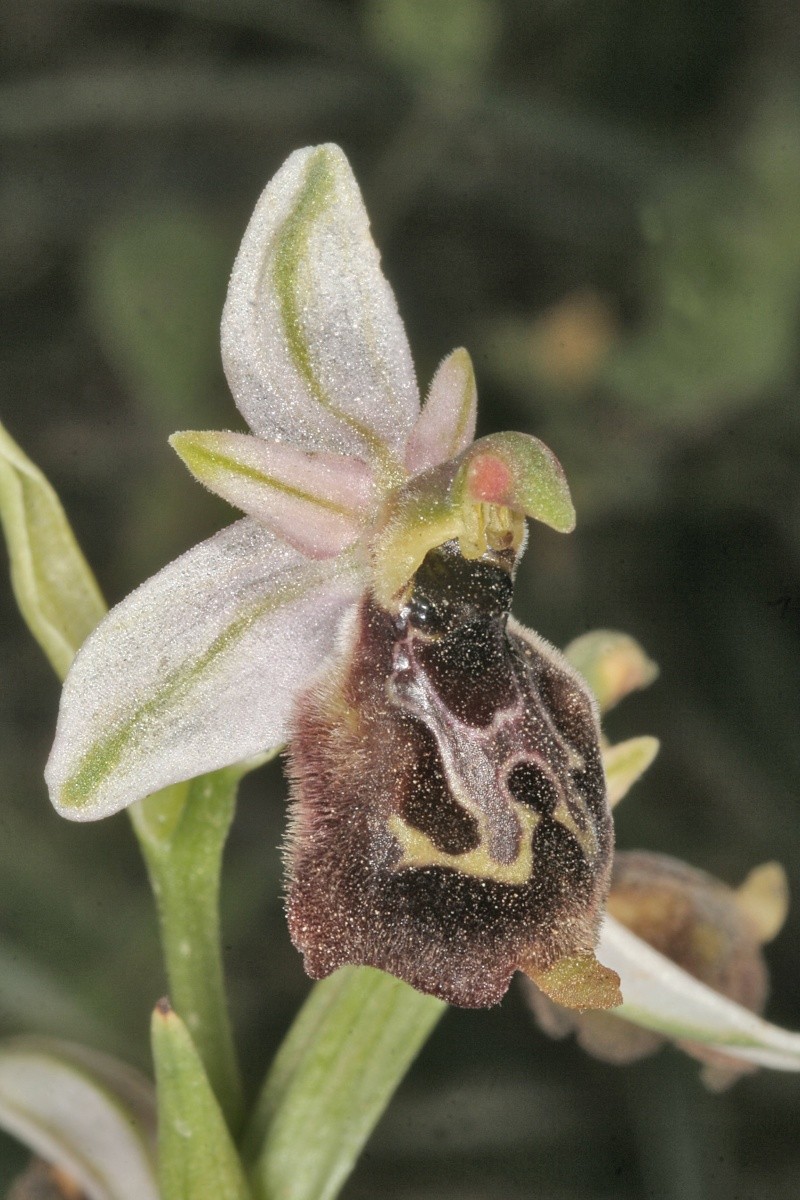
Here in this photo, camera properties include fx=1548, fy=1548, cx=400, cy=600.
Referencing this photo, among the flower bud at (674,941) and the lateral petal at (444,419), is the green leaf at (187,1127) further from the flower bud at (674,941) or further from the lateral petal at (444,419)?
the lateral petal at (444,419)

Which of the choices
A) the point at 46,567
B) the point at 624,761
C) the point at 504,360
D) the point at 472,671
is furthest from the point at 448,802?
the point at 504,360

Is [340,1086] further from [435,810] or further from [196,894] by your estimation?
[435,810]

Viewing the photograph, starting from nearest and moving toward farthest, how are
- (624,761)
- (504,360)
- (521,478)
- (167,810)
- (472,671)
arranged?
(521,478), (472,671), (167,810), (624,761), (504,360)

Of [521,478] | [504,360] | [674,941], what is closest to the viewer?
[521,478]

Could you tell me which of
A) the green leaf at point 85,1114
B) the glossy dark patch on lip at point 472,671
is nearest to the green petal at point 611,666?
the glossy dark patch on lip at point 472,671

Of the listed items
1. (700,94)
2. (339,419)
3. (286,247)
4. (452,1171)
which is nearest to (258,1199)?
(339,419)

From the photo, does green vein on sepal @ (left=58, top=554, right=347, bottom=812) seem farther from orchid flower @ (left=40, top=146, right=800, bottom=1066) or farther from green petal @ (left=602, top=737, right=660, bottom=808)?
green petal @ (left=602, top=737, right=660, bottom=808)

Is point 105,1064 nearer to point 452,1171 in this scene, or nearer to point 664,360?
point 452,1171
